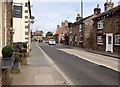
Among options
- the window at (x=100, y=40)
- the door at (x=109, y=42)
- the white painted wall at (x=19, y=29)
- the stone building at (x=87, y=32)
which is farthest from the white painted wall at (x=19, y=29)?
the stone building at (x=87, y=32)

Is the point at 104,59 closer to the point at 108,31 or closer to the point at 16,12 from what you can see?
the point at 108,31

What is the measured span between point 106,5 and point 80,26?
8495mm

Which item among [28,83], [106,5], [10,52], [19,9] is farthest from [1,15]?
[106,5]

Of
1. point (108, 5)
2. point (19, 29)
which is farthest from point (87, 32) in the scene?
point (19, 29)

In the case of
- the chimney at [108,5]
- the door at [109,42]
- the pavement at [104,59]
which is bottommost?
the pavement at [104,59]

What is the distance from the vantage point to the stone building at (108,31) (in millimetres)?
18420

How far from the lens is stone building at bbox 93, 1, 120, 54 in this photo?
18.4 meters

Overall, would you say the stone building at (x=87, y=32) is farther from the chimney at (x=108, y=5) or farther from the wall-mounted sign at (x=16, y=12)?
the wall-mounted sign at (x=16, y=12)

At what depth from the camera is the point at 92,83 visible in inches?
245

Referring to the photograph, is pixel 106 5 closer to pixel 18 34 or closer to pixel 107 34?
pixel 107 34

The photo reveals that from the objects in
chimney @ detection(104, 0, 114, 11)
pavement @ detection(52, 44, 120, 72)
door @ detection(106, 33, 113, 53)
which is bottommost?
pavement @ detection(52, 44, 120, 72)

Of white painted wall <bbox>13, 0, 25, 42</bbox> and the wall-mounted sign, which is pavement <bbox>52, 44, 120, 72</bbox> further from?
the wall-mounted sign

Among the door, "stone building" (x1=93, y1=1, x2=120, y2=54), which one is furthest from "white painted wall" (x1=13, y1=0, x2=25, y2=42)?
the door

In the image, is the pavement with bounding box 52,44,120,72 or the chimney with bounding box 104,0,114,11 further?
the chimney with bounding box 104,0,114,11
